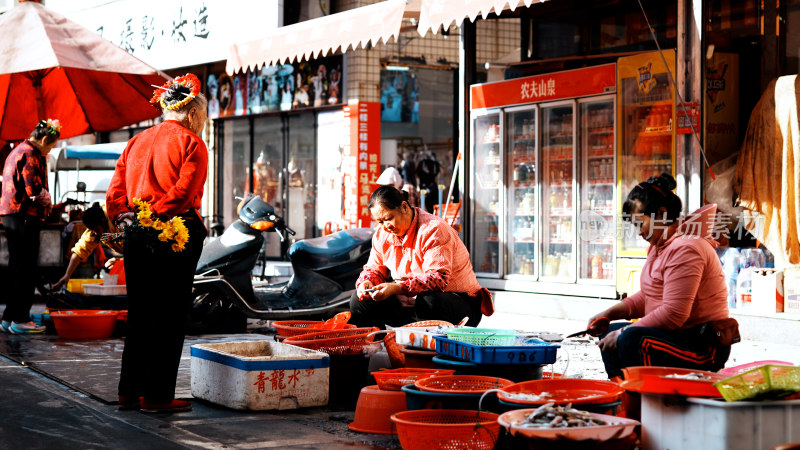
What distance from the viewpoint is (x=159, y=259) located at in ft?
18.7

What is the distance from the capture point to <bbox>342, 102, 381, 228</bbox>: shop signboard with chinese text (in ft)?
57.7

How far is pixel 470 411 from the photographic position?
15.1ft

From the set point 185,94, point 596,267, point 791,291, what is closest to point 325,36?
point 596,267

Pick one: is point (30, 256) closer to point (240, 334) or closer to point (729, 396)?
point (240, 334)

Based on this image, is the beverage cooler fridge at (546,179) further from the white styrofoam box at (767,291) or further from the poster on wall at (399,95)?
the poster on wall at (399,95)

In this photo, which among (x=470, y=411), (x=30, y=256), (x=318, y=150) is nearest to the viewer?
(x=470, y=411)

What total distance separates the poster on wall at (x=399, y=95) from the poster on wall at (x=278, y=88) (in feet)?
4.22

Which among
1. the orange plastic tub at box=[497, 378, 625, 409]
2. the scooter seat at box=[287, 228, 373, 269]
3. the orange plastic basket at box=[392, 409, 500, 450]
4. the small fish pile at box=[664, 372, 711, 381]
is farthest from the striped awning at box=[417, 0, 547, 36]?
the orange plastic basket at box=[392, 409, 500, 450]

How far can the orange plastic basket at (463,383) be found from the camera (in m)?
4.89

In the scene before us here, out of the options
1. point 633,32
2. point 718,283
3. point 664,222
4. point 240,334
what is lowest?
point 240,334

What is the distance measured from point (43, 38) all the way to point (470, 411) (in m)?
5.94

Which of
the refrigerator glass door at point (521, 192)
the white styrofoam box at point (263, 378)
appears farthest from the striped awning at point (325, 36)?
the white styrofoam box at point (263, 378)

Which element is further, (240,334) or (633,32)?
(633,32)

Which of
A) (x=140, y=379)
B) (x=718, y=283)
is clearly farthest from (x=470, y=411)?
(x=140, y=379)
